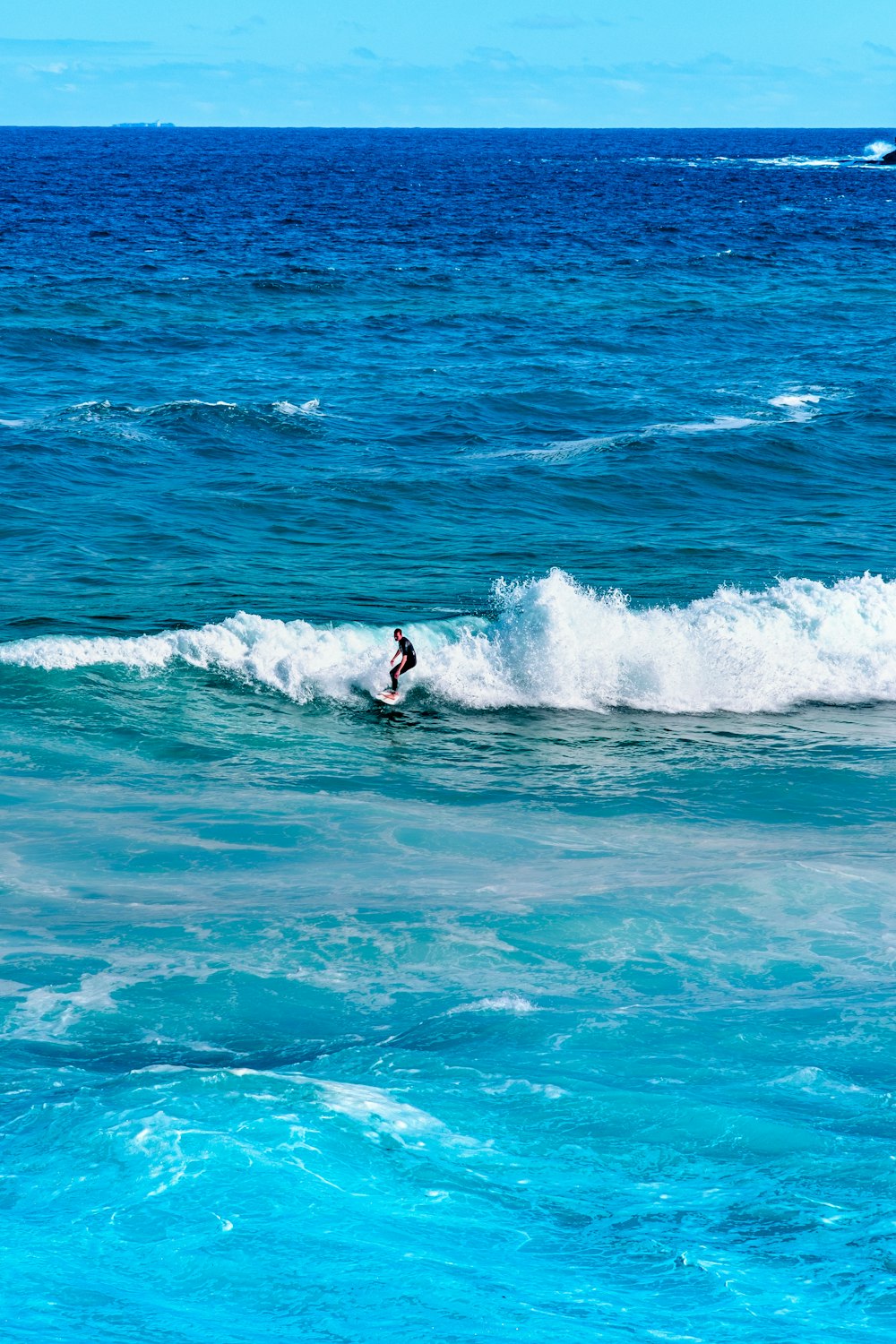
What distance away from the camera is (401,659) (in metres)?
19.2

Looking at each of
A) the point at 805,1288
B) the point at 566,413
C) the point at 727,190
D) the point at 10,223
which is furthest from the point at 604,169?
the point at 805,1288

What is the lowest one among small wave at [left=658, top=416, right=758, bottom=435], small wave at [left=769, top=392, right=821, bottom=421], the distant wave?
the distant wave

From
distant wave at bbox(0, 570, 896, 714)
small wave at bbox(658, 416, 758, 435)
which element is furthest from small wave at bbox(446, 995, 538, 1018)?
small wave at bbox(658, 416, 758, 435)

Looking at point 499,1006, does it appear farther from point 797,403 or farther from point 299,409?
point 797,403

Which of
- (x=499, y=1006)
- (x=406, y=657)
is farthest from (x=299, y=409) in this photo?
(x=499, y=1006)

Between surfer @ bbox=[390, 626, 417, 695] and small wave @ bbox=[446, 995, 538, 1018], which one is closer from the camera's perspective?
small wave @ bbox=[446, 995, 538, 1018]

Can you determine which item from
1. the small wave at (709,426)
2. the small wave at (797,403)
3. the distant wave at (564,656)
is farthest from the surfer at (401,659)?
the small wave at (797,403)

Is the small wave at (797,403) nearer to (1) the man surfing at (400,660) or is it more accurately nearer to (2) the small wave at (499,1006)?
(1) the man surfing at (400,660)

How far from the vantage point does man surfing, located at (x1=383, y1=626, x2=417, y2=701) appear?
733 inches

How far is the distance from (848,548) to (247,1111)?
18.8m

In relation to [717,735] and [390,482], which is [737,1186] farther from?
[390,482]

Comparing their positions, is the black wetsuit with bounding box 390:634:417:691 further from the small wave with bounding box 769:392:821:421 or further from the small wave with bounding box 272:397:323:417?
the small wave with bounding box 769:392:821:421

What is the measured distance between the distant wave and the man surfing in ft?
1.13

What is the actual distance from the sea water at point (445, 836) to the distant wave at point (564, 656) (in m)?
0.07
